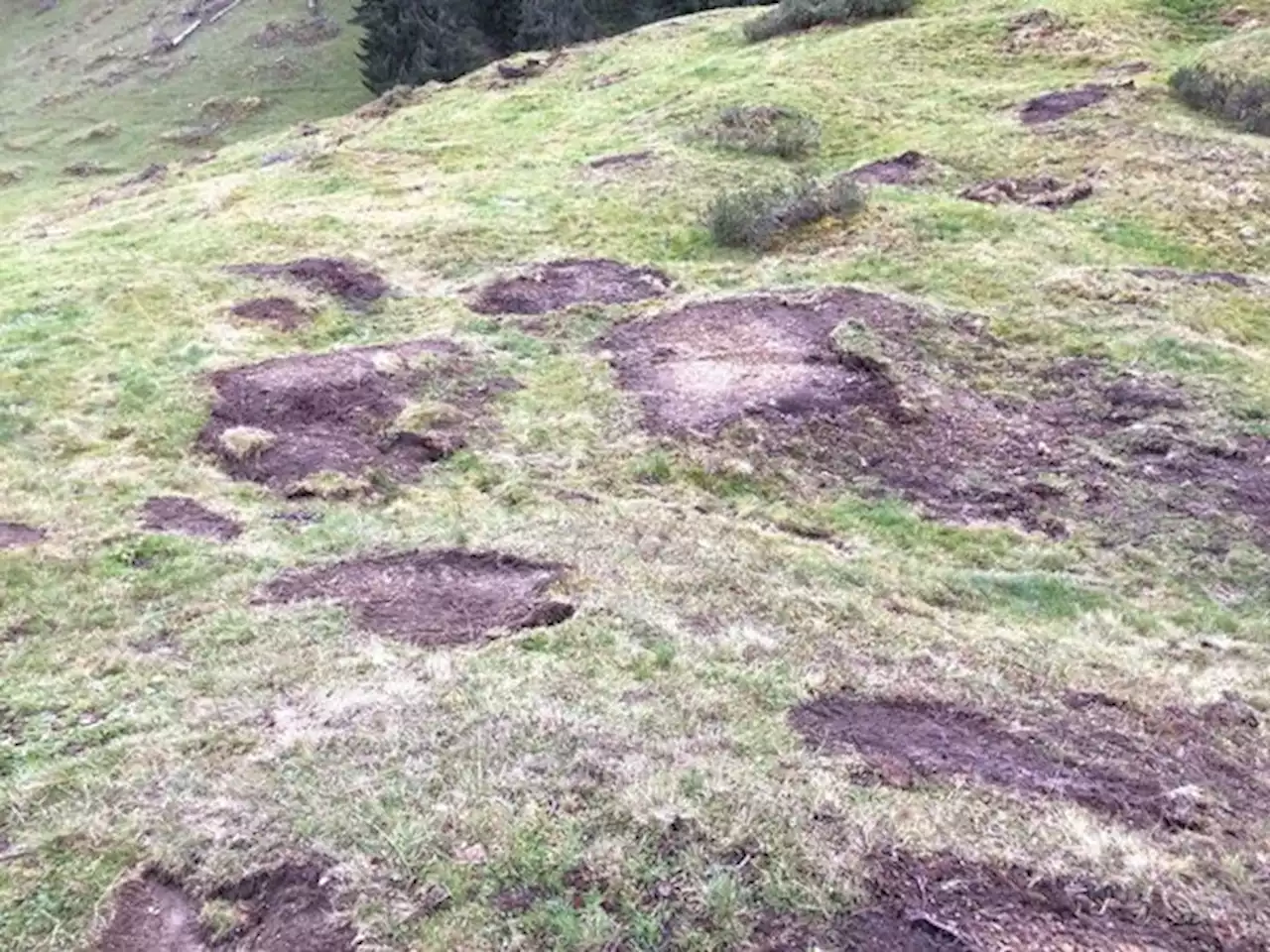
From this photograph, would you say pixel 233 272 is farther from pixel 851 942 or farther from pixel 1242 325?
pixel 851 942

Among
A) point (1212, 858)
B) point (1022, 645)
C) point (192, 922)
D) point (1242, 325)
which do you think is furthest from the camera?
point (1242, 325)

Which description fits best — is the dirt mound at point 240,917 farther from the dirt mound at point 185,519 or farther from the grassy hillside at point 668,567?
the dirt mound at point 185,519

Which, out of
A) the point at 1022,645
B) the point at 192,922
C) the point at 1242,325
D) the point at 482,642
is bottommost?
the point at 1242,325

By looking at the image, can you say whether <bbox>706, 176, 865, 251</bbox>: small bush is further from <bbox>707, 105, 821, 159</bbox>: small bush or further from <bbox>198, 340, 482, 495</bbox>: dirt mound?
<bbox>198, 340, 482, 495</bbox>: dirt mound

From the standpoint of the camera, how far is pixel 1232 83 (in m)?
28.1

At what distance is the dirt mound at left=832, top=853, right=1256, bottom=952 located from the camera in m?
6.65

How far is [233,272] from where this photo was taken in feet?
70.8

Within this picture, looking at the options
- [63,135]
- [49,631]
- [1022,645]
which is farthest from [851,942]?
[63,135]

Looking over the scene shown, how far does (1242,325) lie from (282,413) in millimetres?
14520

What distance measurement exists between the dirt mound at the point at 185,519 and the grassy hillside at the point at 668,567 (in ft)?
0.47

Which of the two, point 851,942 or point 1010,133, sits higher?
point 851,942

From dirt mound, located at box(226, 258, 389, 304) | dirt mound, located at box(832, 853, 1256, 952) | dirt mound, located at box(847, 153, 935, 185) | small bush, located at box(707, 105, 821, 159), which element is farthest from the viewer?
small bush, located at box(707, 105, 821, 159)

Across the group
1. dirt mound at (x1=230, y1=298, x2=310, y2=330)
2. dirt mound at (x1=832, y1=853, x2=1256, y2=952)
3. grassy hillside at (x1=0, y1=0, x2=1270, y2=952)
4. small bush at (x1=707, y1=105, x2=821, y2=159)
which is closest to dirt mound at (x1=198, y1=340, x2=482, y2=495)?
grassy hillside at (x1=0, y1=0, x2=1270, y2=952)

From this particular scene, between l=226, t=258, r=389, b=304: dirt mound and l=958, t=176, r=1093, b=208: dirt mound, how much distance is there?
477 inches
